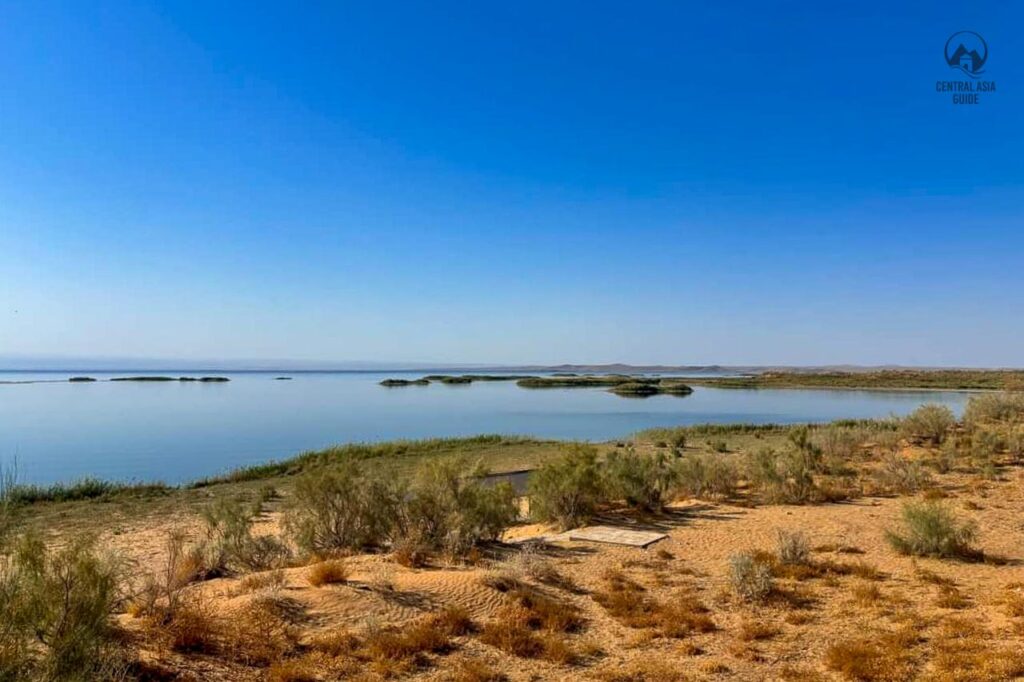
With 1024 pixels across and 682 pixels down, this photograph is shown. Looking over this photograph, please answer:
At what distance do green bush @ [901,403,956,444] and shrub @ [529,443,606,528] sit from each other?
1587cm

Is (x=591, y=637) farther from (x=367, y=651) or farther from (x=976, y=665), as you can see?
(x=976, y=665)

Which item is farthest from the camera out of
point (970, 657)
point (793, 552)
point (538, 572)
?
point (793, 552)

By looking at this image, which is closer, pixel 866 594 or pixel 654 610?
pixel 654 610

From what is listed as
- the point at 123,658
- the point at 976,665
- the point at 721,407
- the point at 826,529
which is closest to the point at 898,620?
the point at 976,665

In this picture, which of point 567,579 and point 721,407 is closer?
point 567,579

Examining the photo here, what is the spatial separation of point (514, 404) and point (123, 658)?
53726 mm

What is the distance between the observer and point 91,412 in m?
44.1

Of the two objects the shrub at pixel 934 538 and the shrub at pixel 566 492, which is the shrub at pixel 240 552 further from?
the shrub at pixel 934 538

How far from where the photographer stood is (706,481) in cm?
1500

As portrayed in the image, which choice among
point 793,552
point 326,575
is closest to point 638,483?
point 793,552

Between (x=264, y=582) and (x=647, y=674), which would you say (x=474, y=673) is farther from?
(x=264, y=582)

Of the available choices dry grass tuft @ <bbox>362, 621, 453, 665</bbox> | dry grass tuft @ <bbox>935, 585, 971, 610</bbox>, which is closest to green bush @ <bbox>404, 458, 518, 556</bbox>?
dry grass tuft @ <bbox>362, 621, 453, 665</bbox>

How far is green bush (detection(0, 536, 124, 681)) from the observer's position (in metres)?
4.23

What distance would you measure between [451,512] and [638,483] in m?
5.22
